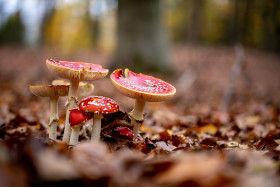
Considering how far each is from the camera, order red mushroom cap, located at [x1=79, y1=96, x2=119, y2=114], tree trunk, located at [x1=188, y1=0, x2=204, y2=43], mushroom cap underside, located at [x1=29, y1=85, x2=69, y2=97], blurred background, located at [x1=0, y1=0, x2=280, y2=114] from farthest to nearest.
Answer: tree trunk, located at [x1=188, y1=0, x2=204, y2=43] → blurred background, located at [x1=0, y1=0, x2=280, y2=114] → mushroom cap underside, located at [x1=29, y1=85, x2=69, y2=97] → red mushroom cap, located at [x1=79, y1=96, x2=119, y2=114]

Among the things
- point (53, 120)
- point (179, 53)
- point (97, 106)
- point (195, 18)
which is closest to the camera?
point (97, 106)

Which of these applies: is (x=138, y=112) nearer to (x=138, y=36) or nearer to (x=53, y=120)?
(x=53, y=120)

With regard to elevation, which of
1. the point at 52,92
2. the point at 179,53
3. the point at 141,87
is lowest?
the point at 179,53

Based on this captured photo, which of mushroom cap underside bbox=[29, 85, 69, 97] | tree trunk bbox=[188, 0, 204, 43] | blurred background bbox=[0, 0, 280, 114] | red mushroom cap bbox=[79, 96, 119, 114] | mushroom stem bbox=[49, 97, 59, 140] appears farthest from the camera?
tree trunk bbox=[188, 0, 204, 43]

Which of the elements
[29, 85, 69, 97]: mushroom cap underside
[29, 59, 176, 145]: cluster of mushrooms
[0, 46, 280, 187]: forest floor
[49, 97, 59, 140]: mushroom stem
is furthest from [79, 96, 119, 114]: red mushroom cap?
[49, 97, 59, 140]: mushroom stem

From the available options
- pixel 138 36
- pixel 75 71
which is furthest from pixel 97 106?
pixel 138 36

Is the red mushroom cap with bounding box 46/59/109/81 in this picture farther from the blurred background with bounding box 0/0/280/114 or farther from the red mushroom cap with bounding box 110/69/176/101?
the blurred background with bounding box 0/0/280/114
